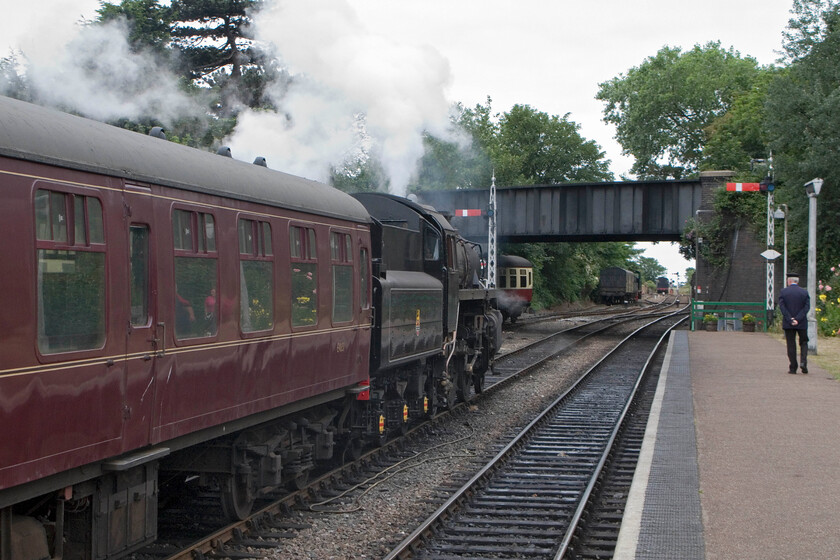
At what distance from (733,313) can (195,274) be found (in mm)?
28794

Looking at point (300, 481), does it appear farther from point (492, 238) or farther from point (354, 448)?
point (492, 238)

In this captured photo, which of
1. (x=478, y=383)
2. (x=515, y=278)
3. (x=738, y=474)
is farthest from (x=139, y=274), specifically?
(x=515, y=278)

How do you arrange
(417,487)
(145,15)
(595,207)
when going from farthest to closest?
1. (595,207)
2. (145,15)
3. (417,487)

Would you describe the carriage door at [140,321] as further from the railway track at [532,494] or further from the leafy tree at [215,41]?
the leafy tree at [215,41]

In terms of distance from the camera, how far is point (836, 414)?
12031 mm

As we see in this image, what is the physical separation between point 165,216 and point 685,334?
2620cm

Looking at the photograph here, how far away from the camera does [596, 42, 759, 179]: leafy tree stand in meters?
69.3

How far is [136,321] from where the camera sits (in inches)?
215

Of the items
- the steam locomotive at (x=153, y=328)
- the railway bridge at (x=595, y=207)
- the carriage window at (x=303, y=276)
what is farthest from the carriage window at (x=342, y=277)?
the railway bridge at (x=595, y=207)

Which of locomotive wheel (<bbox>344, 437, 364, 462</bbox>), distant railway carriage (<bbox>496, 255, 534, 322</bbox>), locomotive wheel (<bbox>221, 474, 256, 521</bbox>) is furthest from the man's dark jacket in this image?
distant railway carriage (<bbox>496, 255, 534, 322</bbox>)

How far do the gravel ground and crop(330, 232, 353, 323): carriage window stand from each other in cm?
177

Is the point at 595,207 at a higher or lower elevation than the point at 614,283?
higher

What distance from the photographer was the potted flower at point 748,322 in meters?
31.3

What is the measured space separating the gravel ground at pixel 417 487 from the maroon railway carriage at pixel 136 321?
67 cm
